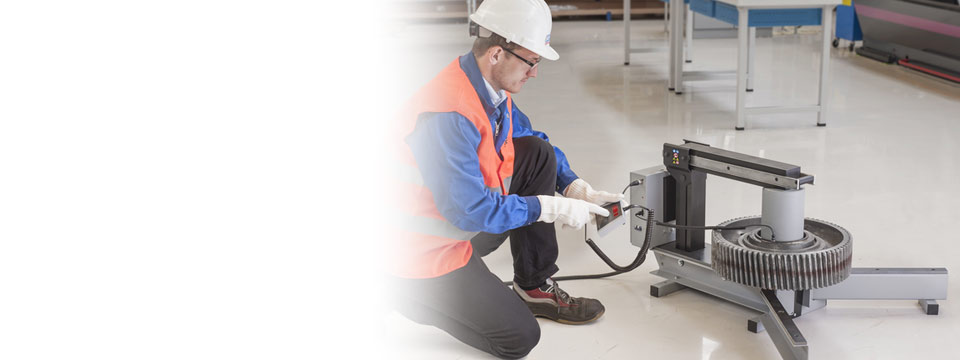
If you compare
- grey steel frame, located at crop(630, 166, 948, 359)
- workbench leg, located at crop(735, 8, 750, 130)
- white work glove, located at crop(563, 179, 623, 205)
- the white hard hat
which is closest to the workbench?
workbench leg, located at crop(735, 8, 750, 130)

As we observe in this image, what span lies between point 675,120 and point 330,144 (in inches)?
89.5

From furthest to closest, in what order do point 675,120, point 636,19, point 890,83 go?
point 636,19, point 890,83, point 675,120

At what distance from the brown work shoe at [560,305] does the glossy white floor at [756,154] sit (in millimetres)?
33

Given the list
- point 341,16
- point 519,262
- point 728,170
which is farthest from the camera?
point 341,16

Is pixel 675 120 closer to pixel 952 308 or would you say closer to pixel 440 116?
pixel 952 308

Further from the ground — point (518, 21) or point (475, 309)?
point (518, 21)

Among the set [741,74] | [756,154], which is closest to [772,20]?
[741,74]

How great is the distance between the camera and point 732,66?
692cm

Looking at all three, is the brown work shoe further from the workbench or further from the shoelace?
the workbench

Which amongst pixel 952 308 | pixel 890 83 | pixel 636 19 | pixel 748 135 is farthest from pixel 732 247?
pixel 636 19

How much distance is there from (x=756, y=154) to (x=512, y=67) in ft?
8.48

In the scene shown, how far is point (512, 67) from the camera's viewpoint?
79.6 inches

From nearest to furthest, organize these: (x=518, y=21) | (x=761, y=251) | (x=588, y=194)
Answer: (x=518, y=21), (x=761, y=251), (x=588, y=194)

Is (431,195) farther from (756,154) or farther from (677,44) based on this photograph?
(677,44)
